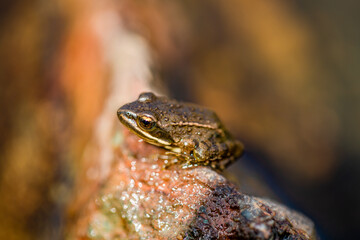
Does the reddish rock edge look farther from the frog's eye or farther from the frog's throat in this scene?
the frog's eye

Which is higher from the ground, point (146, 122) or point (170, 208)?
point (146, 122)

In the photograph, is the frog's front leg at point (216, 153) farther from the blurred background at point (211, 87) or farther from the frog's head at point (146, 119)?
the blurred background at point (211, 87)

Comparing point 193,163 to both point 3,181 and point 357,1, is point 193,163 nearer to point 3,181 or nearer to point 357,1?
point 3,181

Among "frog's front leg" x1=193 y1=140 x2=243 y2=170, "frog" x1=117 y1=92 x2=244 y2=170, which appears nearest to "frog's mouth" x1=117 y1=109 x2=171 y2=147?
"frog" x1=117 y1=92 x2=244 y2=170

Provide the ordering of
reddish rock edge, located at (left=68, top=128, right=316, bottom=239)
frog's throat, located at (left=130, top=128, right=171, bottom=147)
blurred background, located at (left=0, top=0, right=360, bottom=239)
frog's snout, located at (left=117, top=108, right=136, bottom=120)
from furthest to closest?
blurred background, located at (left=0, top=0, right=360, bottom=239) < frog's throat, located at (left=130, top=128, right=171, bottom=147) < frog's snout, located at (left=117, top=108, right=136, bottom=120) < reddish rock edge, located at (left=68, top=128, right=316, bottom=239)

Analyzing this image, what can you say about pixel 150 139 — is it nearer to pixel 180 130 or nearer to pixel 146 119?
pixel 146 119

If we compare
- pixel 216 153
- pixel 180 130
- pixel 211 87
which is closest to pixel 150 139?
pixel 180 130
